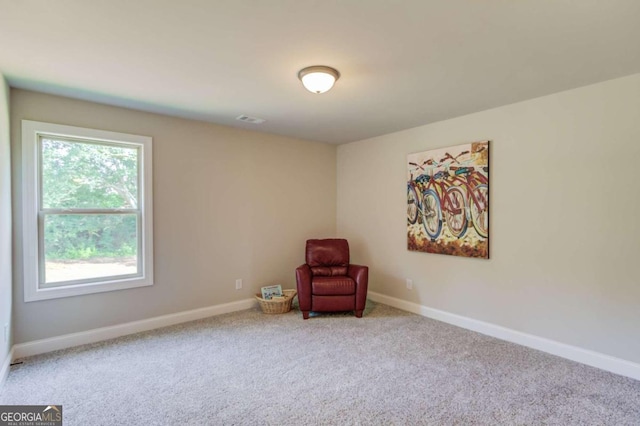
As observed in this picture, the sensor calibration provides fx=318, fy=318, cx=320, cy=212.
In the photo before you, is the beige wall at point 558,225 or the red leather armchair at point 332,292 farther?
the red leather armchair at point 332,292

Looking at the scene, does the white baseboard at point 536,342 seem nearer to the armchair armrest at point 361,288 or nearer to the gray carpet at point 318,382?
the gray carpet at point 318,382

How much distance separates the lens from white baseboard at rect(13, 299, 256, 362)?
2.85m

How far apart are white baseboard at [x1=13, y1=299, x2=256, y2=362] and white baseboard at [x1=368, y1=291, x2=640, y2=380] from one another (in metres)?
2.30

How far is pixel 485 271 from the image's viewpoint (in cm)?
343

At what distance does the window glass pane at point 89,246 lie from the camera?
3010 mm

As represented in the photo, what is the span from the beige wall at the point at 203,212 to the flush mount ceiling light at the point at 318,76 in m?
1.96

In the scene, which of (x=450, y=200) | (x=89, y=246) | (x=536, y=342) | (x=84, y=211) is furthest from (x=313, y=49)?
(x=536, y=342)

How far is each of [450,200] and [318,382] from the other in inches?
95.5

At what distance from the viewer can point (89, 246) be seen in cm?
320

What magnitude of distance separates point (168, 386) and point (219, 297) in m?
1.68

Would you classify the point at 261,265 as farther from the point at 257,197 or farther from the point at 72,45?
the point at 72,45

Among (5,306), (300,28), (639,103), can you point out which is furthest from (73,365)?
(639,103)

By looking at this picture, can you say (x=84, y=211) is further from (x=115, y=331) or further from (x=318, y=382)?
(x=318, y=382)

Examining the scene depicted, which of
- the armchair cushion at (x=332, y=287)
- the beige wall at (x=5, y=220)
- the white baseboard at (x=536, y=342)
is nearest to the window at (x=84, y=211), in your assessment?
the beige wall at (x=5, y=220)
